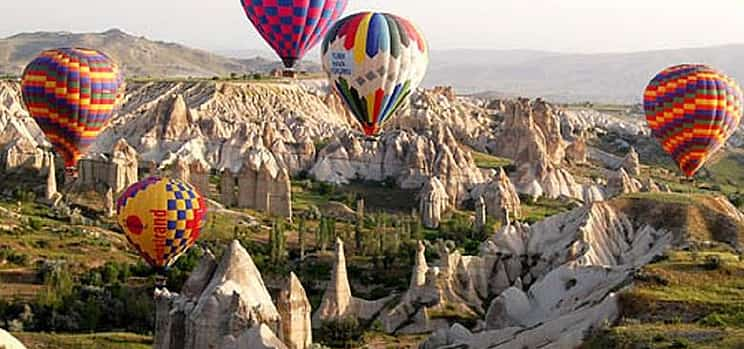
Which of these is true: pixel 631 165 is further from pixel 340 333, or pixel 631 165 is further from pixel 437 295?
pixel 340 333

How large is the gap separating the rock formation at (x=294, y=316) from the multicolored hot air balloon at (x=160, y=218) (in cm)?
650

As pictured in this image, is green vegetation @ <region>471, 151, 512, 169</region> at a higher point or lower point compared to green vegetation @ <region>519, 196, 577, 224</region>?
higher

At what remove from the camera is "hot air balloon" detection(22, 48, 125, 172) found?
3478 cm

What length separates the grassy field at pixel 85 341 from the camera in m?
28.7

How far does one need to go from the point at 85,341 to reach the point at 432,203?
2612 centimetres

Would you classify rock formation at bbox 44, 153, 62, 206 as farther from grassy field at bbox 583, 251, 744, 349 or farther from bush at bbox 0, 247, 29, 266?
grassy field at bbox 583, 251, 744, 349

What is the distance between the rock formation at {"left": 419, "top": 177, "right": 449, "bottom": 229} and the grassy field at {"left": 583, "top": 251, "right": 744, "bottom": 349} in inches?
995

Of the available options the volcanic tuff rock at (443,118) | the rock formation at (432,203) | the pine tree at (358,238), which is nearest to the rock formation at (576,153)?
the volcanic tuff rock at (443,118)

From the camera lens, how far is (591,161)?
80688 mm

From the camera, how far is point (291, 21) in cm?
A: 3541

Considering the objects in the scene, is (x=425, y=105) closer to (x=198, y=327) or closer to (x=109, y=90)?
(x=109, y=90)

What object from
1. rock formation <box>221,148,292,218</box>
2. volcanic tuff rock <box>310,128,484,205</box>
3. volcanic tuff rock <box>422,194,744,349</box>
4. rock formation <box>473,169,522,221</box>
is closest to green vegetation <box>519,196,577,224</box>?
rock formation <box>473,169,522,221</box>

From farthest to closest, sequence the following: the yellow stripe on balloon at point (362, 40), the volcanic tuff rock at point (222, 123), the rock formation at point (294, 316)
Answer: the volcanic tuff rock at point (222, 123), the yellow stripe on balloon at point (362, 40), the rock formation at point (294, 316)

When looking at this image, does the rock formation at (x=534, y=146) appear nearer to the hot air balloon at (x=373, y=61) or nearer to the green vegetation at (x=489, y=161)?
the green vegetation at (x=489, y=161)
